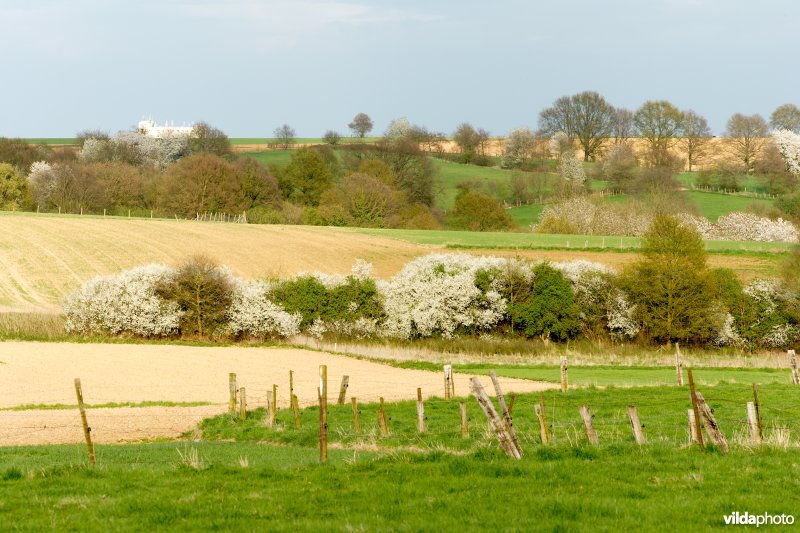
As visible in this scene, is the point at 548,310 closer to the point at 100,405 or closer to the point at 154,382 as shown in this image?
the point at 154,382

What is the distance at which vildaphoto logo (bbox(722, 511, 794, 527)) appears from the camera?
33.9 ft

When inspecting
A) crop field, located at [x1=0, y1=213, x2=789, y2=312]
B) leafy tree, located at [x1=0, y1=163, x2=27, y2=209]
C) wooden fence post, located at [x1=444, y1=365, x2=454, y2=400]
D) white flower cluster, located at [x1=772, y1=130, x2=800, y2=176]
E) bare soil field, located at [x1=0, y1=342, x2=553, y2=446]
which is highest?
white flower cluster, located at [x1=772, y1=130, x2=800, y2=176]

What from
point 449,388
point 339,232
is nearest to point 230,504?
point 449,388

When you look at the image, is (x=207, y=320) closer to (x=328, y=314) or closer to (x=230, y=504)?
(x=328, y=314)

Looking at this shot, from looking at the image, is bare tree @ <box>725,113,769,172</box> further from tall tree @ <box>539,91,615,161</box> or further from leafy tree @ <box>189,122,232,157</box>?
leafy tree @ <box>189,122,232,157</box>

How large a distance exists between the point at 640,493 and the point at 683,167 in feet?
481

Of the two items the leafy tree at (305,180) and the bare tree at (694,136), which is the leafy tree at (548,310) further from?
the bare tree at (694,136)

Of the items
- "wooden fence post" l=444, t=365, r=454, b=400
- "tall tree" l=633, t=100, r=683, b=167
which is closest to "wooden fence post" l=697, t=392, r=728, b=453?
"wooden fence post" l=444, t=365, r=454, b=400

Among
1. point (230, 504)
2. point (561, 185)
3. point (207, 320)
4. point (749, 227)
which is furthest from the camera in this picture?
point (561, 185)

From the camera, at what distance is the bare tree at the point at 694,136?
149 m

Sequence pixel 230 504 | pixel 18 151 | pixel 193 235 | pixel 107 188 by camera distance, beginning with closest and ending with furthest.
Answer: pixel 230 504, pixel 193 235, pixel 107 188, pixel 18 151

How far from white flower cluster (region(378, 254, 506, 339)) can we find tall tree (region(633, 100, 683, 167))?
89802mm

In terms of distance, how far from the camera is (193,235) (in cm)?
8956

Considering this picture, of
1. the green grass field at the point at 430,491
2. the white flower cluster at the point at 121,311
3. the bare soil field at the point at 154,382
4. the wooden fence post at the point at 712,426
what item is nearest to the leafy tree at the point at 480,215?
the white flower cluster at the point at 121,311
